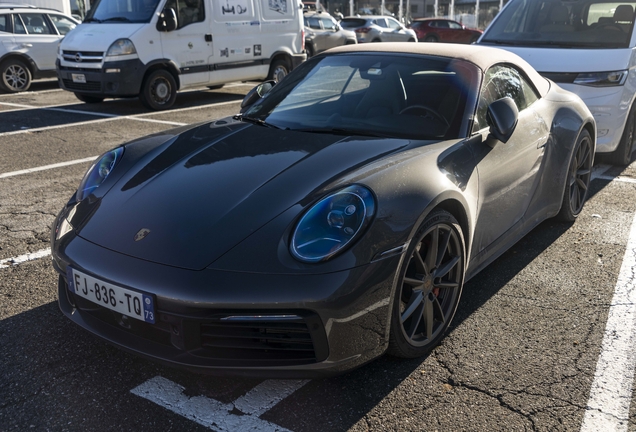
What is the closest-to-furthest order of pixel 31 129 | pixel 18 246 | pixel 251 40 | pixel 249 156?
pixel 249 156 → pixel 18 246 → pixel 31 129 → pixel 251 40

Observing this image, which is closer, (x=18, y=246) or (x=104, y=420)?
(x=104, y=420)

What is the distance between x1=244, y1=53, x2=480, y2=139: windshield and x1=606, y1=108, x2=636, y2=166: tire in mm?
3431

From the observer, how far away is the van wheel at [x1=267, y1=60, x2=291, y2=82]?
12320 millimetres

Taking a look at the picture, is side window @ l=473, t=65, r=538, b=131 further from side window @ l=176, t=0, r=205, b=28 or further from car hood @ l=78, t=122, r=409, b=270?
side window @ l=176, t=0, r=205, b=28

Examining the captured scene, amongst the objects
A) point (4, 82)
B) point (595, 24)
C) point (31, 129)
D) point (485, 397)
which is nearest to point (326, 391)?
point (485, 397)

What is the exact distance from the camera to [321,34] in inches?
760

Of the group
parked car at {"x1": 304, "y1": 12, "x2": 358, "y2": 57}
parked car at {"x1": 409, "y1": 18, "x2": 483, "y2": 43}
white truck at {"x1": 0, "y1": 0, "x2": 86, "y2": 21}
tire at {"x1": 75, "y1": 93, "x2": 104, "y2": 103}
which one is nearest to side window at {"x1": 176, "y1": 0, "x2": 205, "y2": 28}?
tire at {"x1": 75, "y1": 93, "x2": 104, "y2": 103}

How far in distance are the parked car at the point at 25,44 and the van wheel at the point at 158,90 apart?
342 centimetres

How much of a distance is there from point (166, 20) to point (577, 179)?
742 cm

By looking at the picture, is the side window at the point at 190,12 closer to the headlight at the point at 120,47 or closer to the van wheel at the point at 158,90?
the van wheel at the point at 158,90

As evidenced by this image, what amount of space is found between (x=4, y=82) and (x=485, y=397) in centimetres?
1166

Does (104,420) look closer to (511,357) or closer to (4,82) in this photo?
(511,357)

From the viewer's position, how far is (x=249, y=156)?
319cm

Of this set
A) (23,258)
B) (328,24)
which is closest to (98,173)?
(23,258)
